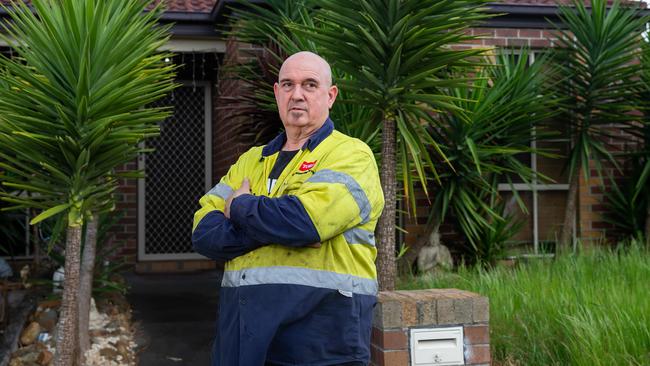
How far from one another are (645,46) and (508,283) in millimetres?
3304

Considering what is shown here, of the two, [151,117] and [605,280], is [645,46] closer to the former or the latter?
[605,280]

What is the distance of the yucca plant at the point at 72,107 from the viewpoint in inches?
145

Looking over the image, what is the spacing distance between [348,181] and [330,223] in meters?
0.16

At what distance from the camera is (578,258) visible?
19.2 feet

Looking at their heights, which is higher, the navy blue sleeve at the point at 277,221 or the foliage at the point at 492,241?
the navy blue sleeve at the point at 277,221

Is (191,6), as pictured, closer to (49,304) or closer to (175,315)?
(175,315)

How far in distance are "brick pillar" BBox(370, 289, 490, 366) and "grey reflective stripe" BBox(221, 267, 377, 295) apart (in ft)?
4.82

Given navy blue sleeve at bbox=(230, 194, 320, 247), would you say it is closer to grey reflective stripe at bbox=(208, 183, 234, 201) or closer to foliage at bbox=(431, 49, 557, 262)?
grey reflective stripe at bbox=(208, 183, 234, 201)

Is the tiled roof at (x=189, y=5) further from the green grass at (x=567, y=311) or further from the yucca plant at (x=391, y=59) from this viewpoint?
the green grass at (x=567, y=311)

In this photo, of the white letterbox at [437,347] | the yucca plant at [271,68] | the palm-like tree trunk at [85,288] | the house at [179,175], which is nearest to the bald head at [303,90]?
the white letterbox at [437,347]

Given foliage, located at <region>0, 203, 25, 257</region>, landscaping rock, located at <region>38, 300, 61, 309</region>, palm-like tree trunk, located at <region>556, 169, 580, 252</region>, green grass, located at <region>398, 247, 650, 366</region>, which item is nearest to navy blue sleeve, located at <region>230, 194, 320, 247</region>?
green grass, located at <region>398, 247, 650, 366</region>

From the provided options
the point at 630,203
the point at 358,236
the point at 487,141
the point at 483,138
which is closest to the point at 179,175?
the point at 483,138

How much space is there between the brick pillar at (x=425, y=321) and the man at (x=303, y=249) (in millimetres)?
1430

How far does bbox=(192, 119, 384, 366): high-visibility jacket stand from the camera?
2.24 metres
